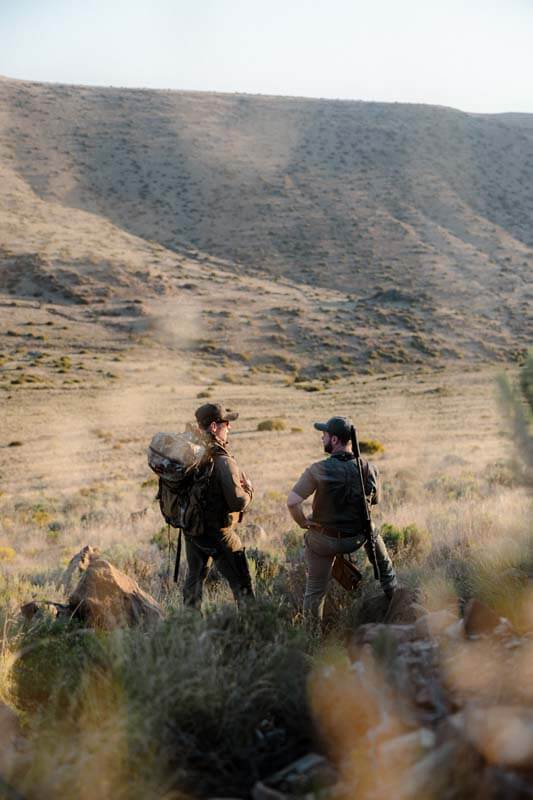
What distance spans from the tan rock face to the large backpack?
0.65m

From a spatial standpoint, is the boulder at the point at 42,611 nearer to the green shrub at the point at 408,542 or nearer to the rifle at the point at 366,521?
the rifle at the point at 366,521

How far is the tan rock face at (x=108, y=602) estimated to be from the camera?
5102 millimetres

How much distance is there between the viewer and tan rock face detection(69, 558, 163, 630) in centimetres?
510

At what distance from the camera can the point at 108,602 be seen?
5184 mm

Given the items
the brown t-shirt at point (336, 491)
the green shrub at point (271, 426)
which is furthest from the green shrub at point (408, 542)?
the green shrub at point (271, 426)

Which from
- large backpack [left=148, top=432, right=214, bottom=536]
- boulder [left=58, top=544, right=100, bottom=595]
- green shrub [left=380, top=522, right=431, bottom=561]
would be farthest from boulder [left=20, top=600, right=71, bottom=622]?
green shrub [left=380, top=522, right=431, bottom=561]

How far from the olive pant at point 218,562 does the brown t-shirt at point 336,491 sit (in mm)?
801

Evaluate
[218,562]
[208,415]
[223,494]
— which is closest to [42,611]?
[218,562]

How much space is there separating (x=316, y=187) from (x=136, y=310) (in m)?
36.2

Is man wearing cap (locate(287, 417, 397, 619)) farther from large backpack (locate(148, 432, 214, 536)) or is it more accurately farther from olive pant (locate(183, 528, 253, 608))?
large backpack (locate(148, 432, 214, 536))

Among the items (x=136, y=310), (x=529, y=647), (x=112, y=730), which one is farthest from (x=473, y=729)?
(x=136, y=310)

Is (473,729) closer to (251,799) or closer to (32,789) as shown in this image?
(251,799)

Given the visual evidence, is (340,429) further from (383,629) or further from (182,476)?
(383,629)

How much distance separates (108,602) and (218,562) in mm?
→ 1006
